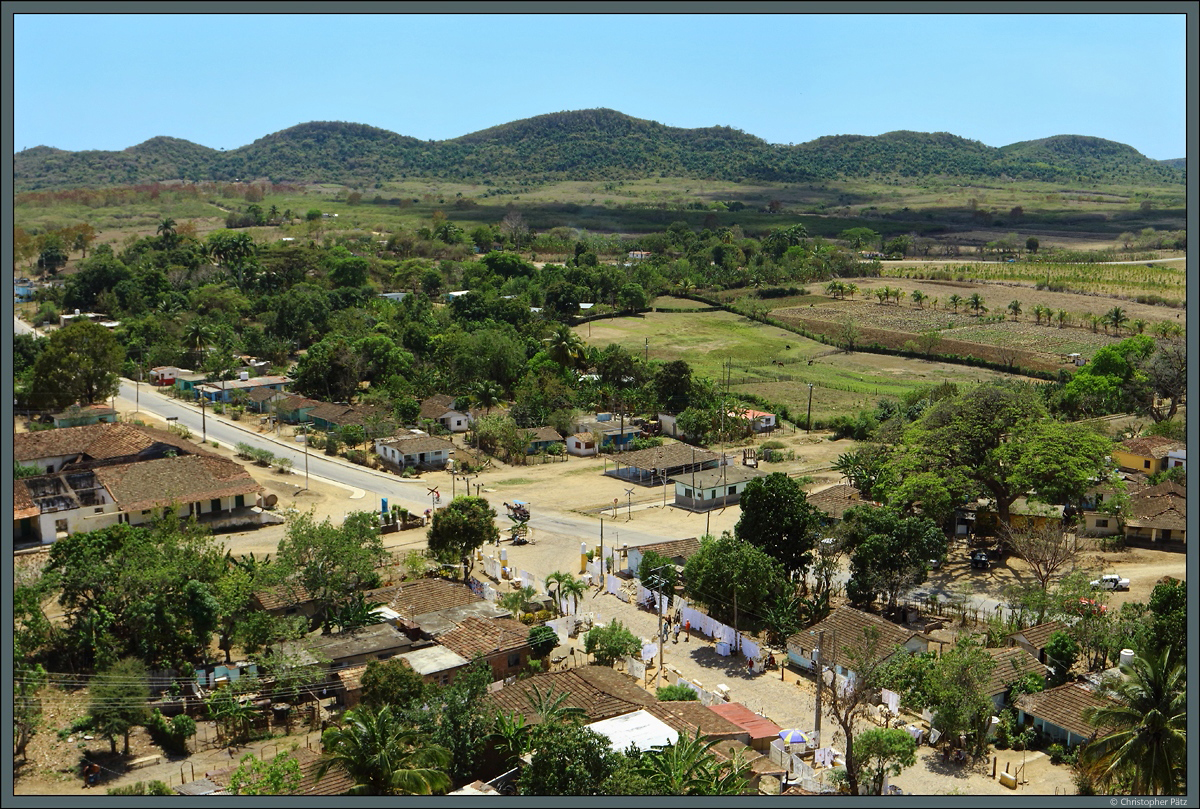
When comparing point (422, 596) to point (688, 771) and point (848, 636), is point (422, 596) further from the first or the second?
point (688, 771)

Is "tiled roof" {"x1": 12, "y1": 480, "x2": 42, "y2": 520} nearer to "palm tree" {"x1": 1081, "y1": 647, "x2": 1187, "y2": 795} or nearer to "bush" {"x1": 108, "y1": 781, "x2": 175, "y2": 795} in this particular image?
"bush" {"x1": 108, "y1": 781, "x2": 175, "y2": 795}

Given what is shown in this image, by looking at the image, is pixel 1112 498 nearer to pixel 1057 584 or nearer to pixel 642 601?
pixel 1057 584

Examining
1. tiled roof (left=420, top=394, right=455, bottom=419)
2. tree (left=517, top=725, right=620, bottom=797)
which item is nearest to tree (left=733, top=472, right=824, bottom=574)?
tree (left=517, top=725, right=620, bottom=797)

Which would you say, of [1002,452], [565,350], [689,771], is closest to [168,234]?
[565,350]

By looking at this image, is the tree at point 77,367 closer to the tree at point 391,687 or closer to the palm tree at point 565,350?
the palm tree at point 565,350

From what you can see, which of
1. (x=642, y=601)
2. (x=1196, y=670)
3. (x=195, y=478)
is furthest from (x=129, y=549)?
(x=1196, y=670)

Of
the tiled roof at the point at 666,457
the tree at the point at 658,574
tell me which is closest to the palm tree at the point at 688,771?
the tree at the point at 658,574
